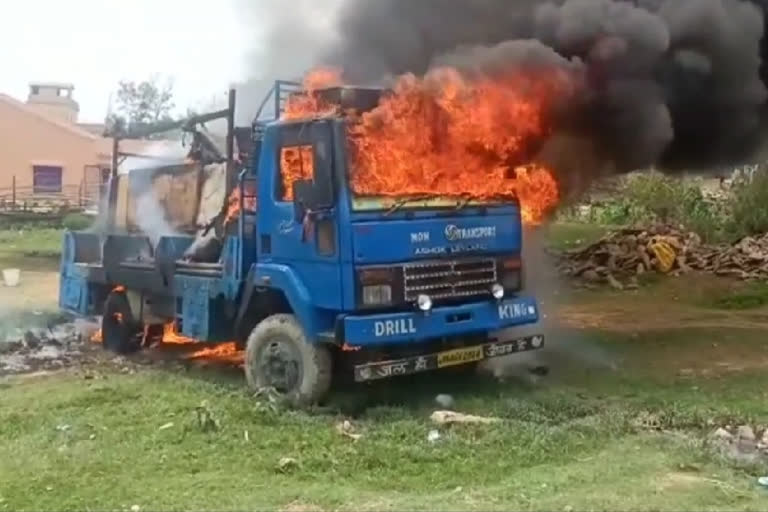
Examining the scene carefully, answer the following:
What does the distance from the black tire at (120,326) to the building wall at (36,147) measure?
30826 millimetres

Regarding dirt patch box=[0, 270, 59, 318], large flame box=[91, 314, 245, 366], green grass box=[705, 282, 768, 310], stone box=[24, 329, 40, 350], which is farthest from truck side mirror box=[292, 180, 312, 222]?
green grass box=[705, 282, 768, 310]

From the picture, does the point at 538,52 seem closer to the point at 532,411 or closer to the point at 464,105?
the point at 464,105

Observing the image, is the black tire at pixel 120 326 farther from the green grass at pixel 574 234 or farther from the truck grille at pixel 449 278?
the green grass at pixel 574 234

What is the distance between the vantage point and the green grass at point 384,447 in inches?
230

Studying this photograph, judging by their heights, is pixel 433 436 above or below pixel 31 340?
below

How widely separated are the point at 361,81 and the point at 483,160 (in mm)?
1564

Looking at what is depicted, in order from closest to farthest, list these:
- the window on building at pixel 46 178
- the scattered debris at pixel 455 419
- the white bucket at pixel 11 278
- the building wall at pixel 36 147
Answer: the scattered debris at pixel 455 419 → the white bucket at pixel 11 278 → the building wall at pixel 36 147 → the window on building at pixel 46 178

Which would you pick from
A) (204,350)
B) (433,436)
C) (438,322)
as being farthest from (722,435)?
(204,350)

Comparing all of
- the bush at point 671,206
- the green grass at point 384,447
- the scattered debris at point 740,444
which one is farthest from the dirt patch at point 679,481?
the bush at point 671,206

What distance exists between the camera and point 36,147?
42031mm

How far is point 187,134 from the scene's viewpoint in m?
10.3

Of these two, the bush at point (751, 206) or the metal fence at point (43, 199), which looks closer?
the bush at point (751, 206)

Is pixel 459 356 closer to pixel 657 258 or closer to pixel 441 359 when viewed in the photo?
pixel 441 359

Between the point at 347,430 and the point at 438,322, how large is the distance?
1.30 m
